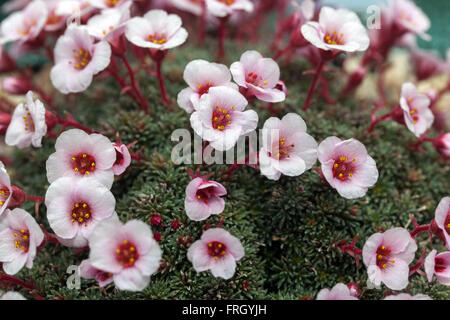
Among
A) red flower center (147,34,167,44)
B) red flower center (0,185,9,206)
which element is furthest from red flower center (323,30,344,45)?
red flower center (0,185,9,206)

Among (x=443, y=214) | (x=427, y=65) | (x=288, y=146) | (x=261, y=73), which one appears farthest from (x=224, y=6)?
(x=427, y=65)

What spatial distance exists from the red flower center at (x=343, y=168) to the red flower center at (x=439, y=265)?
0.43m

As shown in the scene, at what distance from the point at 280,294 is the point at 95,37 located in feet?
4.25

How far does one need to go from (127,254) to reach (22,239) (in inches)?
17.5

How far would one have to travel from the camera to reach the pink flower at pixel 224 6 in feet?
6.24

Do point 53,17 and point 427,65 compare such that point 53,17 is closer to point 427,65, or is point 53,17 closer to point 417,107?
point 417,107

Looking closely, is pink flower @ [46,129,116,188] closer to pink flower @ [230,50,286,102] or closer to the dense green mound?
the dense green mound

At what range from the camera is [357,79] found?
2.27 m

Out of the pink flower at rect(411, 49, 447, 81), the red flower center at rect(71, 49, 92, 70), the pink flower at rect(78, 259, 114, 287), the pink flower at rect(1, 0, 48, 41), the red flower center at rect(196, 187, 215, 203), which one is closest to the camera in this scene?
the pink flower at rect(78, 259, 114, 287)

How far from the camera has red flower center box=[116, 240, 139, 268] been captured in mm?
1348

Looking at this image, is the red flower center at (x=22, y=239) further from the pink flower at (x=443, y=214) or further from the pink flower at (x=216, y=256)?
the pink flower at (x=443, y=214)

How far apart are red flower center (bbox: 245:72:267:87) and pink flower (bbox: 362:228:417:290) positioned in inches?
27.4

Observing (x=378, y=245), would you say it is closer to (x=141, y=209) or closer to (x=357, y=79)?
(x=141, y=209)
